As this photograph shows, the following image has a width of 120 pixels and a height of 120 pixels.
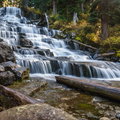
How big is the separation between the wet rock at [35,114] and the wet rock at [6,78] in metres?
4.37

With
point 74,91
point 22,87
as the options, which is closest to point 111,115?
point 74,91

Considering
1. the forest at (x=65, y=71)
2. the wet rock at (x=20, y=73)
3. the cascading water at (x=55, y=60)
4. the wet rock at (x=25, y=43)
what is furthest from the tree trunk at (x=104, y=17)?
the wet rock at (x=20, y=73)

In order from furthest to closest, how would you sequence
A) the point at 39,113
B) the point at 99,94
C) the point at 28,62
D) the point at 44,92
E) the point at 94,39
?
1. the point at 94,39
2. the point at 28,62
3. the point at 44,92
4. the point at 99,94
5. the point at 39,113

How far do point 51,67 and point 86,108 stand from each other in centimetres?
605

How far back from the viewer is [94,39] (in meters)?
17.3

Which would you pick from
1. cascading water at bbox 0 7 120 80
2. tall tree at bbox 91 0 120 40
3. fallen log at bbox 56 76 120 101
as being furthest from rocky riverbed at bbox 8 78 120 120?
tall tree at bbox 91 0 120 40

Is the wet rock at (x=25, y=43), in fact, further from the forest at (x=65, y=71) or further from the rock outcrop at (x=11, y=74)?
the rock outcrop at (x=11, y=74)

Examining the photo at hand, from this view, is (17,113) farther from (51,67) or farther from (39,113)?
(51,67)

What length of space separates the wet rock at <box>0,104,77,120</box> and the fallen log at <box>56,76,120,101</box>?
3.35 metres

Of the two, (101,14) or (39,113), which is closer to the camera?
(39,113)

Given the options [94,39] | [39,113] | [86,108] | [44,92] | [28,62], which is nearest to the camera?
[39,113]

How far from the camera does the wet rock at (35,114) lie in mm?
2418

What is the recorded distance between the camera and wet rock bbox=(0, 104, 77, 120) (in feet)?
7.93

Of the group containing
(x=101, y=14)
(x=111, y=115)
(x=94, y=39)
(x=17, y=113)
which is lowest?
(x=111, y=115)
